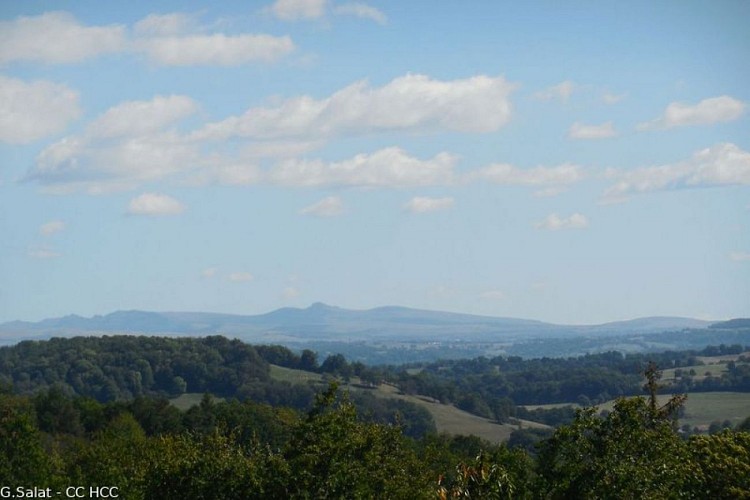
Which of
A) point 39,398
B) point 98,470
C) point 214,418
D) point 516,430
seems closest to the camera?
point 98,470

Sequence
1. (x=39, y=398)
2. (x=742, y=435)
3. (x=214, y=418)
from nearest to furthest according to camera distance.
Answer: (x=742, y=435) < (x=214, y=418) < (x=39, y=398)

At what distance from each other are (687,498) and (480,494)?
28.9 feet

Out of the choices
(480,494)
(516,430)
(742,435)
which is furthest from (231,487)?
(516,430)

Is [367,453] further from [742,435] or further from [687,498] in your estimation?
[742,435]

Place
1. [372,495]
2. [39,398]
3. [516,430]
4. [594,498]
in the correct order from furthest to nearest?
1. [516,430]
2. [39,398]
3. [372,495]
4. [594,498]

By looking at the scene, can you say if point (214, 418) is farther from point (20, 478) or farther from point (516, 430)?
point (516, 430)

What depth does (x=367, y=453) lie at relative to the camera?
44156 mm

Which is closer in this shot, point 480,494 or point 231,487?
point 480,494

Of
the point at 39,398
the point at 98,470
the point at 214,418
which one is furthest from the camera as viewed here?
the point at 39,398

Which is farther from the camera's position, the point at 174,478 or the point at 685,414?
the point at 685,414

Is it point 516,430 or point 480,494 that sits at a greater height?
point 480,494

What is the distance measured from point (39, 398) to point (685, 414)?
4533 inches

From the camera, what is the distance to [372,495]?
42406 millimetres

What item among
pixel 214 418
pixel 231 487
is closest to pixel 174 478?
pixel 231 487
